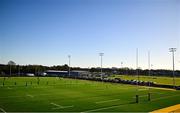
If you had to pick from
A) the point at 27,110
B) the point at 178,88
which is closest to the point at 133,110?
the point at 27,110

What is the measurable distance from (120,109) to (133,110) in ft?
4.56

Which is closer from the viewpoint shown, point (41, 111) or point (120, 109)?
point (41, 111)

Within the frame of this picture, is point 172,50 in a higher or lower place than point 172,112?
higher

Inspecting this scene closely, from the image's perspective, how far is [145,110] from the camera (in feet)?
69.6

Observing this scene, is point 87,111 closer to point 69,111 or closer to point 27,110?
point 69,111

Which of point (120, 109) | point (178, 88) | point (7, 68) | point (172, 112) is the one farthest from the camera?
point (7, 68)

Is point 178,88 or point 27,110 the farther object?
point 178,88

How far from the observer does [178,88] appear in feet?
152

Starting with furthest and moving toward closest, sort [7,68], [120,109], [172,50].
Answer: [7,68] → [172,50] → [120,109]

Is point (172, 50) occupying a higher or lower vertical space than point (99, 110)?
higher

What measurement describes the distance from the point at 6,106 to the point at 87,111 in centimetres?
927

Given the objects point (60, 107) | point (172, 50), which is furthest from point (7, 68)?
point (60, 107)

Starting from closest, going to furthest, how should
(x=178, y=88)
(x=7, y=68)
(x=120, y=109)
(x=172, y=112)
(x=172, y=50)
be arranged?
(x=172, y=112)
(x=120, y=109)
(x=178, y=88)
(x=172, y=50)
(x=7, y=68)

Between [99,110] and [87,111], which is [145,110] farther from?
[87,111]
